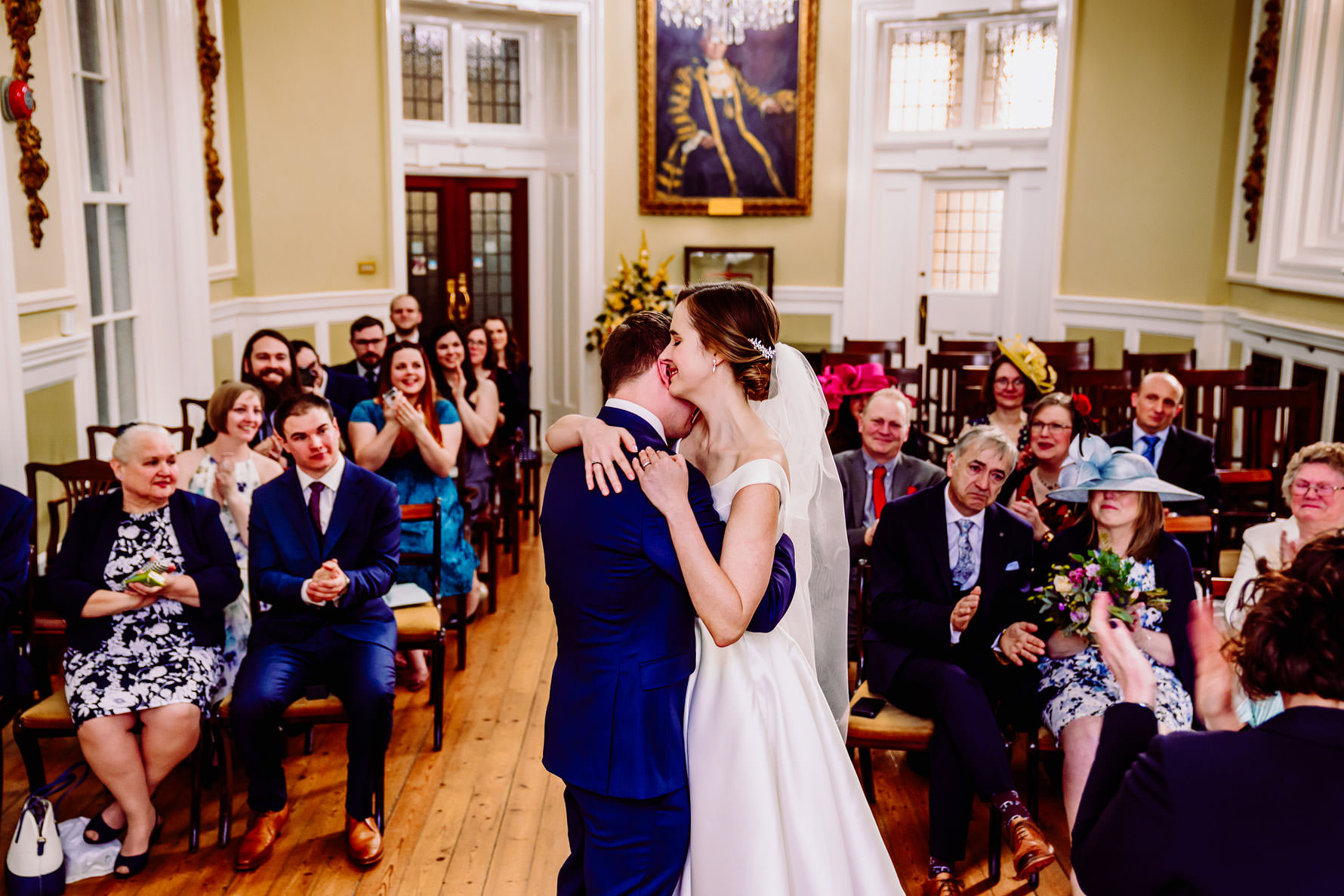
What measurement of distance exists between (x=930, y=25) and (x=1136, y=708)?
9041 mm

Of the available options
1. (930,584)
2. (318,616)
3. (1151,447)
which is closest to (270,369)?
(318,616)

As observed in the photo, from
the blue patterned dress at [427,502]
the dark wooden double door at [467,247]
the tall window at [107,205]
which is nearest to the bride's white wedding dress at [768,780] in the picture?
the blue patterned dress at [427,502]

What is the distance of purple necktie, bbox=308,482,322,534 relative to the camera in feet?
11.8

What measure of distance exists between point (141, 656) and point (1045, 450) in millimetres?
3276

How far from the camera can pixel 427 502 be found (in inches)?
186

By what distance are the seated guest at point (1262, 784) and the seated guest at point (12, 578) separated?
314 cm

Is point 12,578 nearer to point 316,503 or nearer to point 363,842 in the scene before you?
point 316,503

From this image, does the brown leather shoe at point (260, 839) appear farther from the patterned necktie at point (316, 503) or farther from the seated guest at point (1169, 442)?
the seated guest at point (1169, 442)

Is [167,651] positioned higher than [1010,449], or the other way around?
[1010,449]

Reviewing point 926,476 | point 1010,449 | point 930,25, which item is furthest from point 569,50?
point 1010,449

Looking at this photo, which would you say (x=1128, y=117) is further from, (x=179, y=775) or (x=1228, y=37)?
(x=179, y=775)

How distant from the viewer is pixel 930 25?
955 centimetres

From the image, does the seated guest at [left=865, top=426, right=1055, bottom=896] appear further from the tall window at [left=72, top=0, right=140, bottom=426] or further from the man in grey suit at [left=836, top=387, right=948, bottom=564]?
the tall window at [left=72, top=0, right=140, bottom=426]

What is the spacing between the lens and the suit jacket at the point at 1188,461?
16.3 feet
